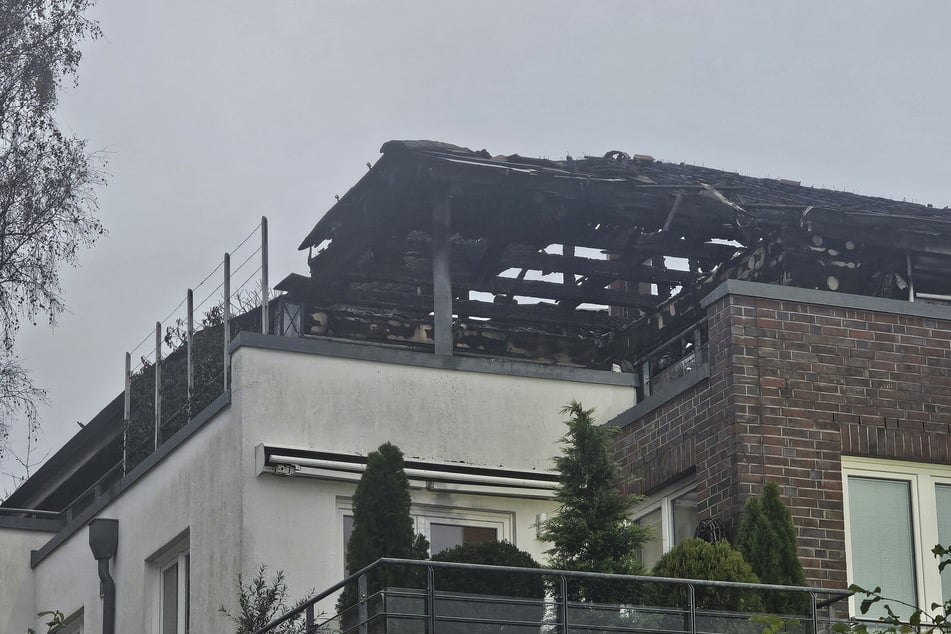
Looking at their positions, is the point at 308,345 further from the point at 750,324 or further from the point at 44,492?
the point at 44,492

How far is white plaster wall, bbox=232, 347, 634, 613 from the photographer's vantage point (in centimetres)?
1691

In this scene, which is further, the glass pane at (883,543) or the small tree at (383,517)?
the glass pane at (883,543)

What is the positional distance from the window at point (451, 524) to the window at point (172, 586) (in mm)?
2083

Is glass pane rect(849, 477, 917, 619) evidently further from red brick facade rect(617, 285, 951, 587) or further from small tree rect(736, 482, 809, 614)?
small tree rect(736, 482, 809, 614)

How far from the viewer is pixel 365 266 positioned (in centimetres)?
2167

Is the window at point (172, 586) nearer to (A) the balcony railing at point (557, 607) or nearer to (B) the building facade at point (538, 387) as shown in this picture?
(B) the building facade at point (538, 387)

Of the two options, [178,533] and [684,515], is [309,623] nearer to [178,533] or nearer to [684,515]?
[684,515]

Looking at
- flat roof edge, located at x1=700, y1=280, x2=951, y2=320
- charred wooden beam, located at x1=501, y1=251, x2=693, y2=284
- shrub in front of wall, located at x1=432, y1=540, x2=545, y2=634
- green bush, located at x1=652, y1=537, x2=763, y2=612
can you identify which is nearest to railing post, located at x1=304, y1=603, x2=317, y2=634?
shrub in front of wall, located at x1=432, y1=540, x2=545, y2=634

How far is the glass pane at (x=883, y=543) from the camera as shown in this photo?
48.4ft

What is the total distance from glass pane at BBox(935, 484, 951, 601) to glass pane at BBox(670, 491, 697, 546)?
7.22 feet

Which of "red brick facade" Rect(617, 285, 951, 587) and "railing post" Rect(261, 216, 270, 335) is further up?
"railing post" Rect(261, 216, 270, 335)

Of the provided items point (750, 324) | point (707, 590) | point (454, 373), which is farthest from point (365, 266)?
point (707, 590)

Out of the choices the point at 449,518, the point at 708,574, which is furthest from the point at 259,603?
the point at 708,574

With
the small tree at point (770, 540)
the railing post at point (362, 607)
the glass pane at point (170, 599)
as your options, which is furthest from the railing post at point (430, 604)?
the glass pane at point (170, 599)
